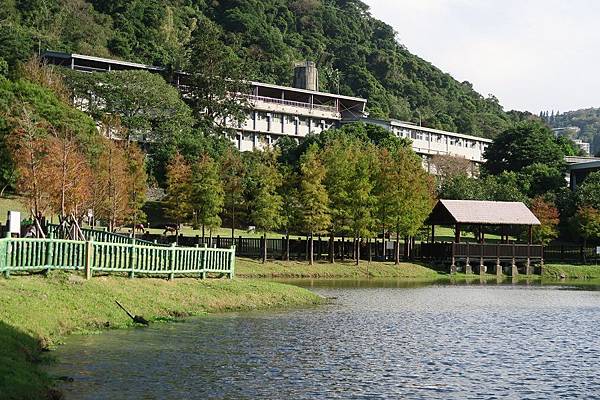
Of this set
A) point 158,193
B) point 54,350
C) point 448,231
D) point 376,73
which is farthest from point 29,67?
point 376,73

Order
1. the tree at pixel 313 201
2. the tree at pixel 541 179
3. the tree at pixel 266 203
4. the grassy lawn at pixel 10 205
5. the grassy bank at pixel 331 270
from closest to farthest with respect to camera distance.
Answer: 1. the grassy bank at pixel 331 270
2. the tree at pixel 266 203
3. the tree at pixel 313 201
4. the grassy lawn at pixel 10 205
5. the tree at pixel 541 179

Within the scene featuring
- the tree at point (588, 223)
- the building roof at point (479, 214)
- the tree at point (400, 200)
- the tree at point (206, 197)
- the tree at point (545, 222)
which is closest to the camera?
the tree at point (206, 197)

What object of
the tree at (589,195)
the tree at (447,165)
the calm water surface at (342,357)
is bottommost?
the calm water surface at (342,357)

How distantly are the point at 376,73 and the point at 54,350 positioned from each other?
6879 inches

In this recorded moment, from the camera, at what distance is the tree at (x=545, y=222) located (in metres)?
83.1

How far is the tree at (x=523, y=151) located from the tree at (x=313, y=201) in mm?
57808

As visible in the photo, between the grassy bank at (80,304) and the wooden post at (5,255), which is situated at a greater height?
the wooden post at (5,255)

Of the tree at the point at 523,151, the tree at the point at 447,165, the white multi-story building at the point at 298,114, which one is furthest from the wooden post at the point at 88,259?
the tree at the point at 523,151

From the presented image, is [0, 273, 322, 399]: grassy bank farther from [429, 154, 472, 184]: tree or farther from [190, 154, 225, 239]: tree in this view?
[429, 154, 472, 184]: tree

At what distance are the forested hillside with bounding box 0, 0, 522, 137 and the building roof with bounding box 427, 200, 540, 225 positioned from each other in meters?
51.6

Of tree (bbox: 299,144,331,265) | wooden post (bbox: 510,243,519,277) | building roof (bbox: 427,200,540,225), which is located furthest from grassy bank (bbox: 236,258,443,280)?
wooden post (bbox: 510,243,519,277)

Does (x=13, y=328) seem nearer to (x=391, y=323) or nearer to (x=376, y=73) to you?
(x=391, y=323)

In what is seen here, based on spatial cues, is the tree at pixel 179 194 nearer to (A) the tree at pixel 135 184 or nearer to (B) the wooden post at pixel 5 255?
(A) the tree at pixel 135 184

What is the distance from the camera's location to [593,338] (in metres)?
29.5
